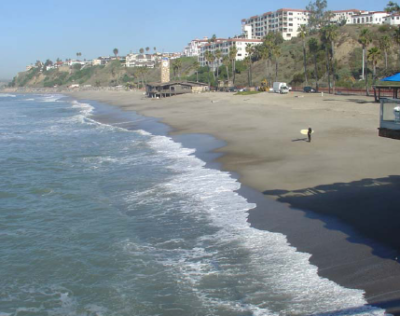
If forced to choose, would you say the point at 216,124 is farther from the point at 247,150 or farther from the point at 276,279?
the point at 276,279

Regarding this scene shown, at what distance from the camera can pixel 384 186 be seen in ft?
43.9

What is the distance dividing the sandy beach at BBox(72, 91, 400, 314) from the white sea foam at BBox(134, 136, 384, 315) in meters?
0.29

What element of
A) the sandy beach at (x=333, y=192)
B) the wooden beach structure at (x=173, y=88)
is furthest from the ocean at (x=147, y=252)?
the wooden beach structure at (x=173, y=88)

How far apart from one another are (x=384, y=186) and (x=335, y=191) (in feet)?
4.70

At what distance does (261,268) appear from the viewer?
29.8 ft

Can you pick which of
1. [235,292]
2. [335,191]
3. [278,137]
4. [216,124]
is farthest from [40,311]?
[216,124]

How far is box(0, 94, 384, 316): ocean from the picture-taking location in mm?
7988

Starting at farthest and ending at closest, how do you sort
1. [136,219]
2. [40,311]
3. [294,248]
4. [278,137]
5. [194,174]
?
[278,137] → [194,174] → [136,219] → [294,248] → [40,311]

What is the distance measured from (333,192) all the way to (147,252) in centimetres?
614

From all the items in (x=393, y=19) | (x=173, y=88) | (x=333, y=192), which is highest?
(x=393, y=19)

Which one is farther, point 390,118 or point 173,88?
point 173,88

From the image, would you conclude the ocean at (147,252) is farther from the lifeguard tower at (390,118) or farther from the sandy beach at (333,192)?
the lifeguard tower at (390,118)

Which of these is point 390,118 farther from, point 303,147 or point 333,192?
point 303,147

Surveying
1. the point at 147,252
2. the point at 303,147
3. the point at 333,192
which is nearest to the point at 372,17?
the point at 303,147
